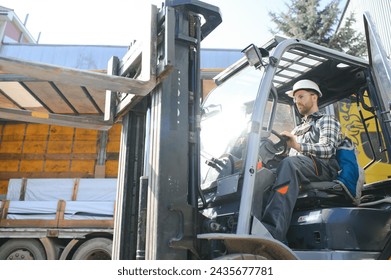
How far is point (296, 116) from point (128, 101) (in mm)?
1853

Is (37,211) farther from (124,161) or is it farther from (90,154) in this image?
(124,161)

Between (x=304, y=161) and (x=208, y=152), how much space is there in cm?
85

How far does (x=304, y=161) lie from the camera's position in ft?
8.92

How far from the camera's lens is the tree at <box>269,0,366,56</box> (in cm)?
1320

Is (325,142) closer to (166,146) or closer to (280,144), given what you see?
(280,144)

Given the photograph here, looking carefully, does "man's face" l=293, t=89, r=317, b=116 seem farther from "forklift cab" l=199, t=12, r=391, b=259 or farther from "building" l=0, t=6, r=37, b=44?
"building" l=0, t=6, r=37, b=44

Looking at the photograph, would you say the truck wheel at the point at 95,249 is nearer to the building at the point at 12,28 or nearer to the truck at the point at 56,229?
the truck at the point at 56,229

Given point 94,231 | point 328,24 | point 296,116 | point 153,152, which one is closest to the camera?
point 153,152

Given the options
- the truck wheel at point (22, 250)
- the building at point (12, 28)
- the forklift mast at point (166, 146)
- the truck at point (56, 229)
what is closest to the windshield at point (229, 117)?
the forklift mast at point (166, 146)

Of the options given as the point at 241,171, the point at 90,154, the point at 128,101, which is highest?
the point at 90,154

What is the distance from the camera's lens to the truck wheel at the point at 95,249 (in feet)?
25.3

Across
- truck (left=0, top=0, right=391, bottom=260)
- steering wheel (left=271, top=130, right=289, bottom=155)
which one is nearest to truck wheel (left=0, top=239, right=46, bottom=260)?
truck (left=0, top=0, right=391, bottom=260)

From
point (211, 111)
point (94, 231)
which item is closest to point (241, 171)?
point (211, 111)

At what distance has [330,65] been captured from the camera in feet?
10.9
